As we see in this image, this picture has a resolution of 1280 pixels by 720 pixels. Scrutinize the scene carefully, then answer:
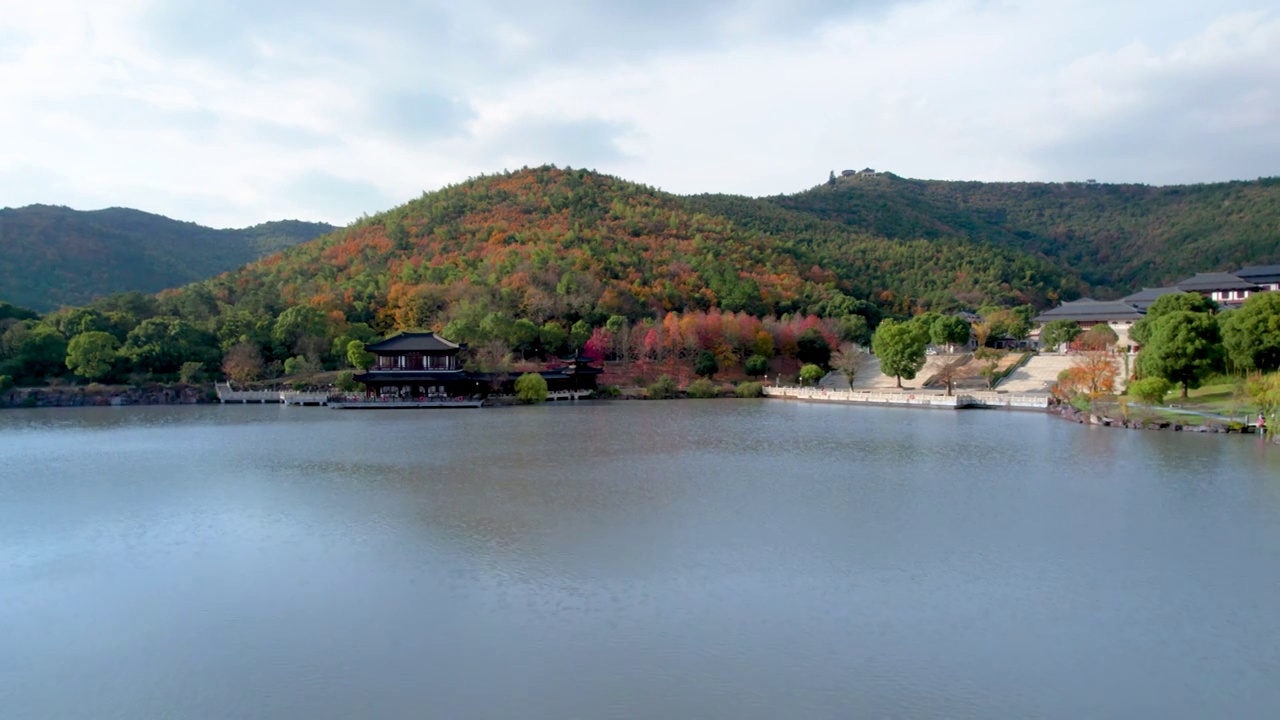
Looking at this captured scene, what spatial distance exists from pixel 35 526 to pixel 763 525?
41.6 ft

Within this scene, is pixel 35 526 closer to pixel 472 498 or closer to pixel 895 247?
pixel 472 498

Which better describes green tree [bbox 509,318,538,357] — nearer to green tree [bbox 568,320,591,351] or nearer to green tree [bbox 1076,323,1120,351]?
green tree [bbox 568,320,591,351]

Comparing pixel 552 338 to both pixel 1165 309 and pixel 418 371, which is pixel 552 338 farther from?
pixel 1165 309

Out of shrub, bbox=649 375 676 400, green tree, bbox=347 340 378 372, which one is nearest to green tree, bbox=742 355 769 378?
shrub, bbox=649 375 676 400

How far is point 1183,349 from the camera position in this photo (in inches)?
1096

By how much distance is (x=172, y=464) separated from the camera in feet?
67.5

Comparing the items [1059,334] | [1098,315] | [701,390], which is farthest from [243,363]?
[1098,315]

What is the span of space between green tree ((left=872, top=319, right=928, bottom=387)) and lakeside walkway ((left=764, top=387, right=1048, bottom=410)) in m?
1.01

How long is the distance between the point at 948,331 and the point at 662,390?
1538 centimetres

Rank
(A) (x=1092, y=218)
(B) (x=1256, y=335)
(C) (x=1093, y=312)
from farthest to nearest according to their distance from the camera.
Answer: (A) (x=1092, y=218)
(C) (x=1093, y=312)
(B) (x=1256, y=335)

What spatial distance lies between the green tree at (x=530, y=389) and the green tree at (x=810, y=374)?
44.7ft

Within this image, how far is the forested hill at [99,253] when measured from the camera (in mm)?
65438

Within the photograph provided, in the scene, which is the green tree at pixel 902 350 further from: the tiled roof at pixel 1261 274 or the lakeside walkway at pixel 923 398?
the tiled roof at pixel 1261 274

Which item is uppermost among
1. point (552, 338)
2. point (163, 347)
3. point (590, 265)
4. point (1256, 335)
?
point (590, 265)
